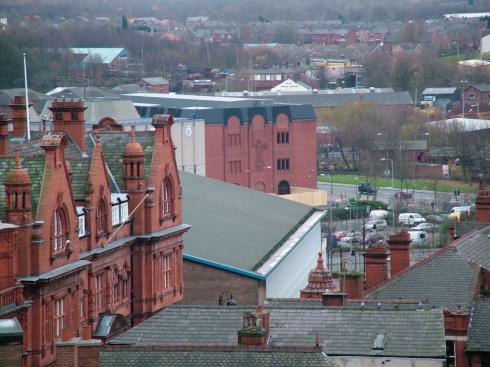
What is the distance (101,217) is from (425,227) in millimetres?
57832

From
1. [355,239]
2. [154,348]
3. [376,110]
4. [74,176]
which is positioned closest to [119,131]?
[74,176]

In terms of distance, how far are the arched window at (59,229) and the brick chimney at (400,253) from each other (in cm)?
1035

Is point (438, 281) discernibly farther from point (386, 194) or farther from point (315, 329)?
point (386, 194)

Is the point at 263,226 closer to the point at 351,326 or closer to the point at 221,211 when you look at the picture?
the point at 221,211

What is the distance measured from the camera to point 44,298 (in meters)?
42.4

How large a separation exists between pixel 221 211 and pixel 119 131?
15.9 m

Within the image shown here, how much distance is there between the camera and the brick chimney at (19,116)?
56.5 meters

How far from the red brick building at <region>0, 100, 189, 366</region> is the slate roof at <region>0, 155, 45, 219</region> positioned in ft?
0.07

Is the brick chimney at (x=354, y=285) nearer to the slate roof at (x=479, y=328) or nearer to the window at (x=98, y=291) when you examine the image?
the slate roof at (x=479, y=328)

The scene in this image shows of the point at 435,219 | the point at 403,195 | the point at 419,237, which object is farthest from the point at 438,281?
the point at 403,195

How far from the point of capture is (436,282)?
4641 centimetres

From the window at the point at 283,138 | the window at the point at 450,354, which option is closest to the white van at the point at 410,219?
the window at the point at 283,138

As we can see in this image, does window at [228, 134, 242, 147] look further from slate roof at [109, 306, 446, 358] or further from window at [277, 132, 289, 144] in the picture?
slate roof at [109, 306, 446, 358]

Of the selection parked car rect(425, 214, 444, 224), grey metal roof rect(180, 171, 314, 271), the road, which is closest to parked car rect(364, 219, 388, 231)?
parked car rect(425, 214, 444, 224)
